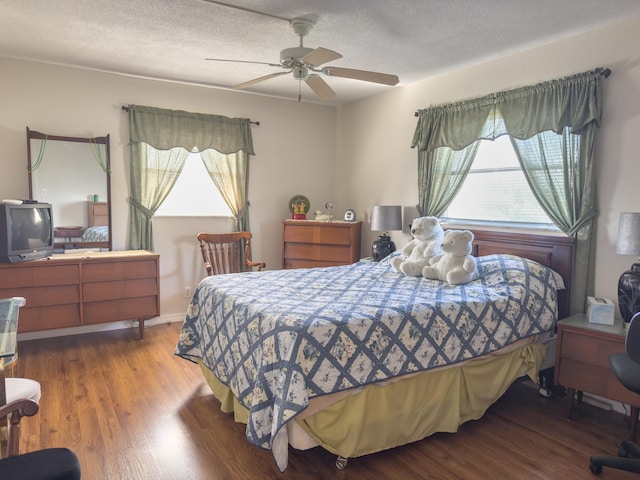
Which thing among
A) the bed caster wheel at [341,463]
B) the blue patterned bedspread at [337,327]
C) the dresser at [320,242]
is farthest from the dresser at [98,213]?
the bed caster wheel at [341,463]

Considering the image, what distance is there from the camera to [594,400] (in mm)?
3018

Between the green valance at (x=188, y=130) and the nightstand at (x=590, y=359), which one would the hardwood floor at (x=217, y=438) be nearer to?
the nightstand at (x=590, y=359)

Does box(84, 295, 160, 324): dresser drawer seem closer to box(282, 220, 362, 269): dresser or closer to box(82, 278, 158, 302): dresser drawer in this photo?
box(82, 278, 158, 302): dresser drawer

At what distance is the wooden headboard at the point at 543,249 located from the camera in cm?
318

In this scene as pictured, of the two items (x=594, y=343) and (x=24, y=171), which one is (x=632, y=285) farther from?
(x=24, y=171)

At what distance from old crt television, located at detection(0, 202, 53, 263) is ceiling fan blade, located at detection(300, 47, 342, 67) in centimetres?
267

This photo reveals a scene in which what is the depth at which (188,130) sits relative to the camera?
4.71 m

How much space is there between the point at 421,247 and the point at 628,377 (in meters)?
1.88

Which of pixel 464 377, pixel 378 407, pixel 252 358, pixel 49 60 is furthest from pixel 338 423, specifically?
pixel 49 60

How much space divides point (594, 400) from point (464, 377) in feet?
3.76

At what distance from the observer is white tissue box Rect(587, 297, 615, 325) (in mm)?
2754

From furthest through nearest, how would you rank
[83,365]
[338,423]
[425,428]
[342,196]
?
[342,196] → [83,365] → [425,428] → [338,423]

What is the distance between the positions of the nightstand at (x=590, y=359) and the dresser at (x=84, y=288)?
344 cm

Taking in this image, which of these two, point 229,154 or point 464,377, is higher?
point 229,154
